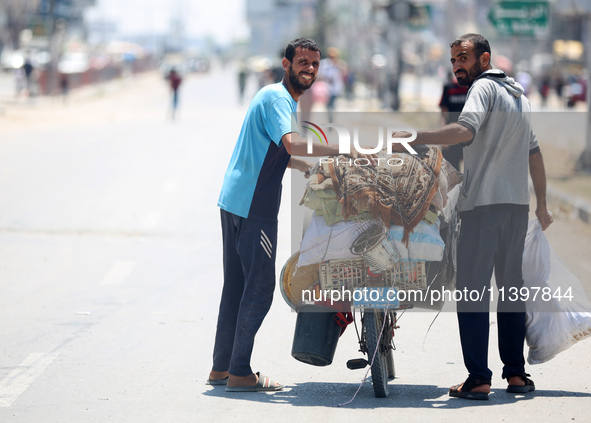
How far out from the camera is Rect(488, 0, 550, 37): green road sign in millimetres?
23844

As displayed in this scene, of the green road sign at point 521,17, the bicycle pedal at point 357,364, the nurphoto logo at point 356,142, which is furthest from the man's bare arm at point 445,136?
the green road sign at point 521,17

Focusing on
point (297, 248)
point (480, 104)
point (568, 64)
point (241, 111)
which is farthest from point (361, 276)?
point (568, 64)

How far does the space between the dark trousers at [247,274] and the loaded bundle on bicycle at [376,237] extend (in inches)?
7.7

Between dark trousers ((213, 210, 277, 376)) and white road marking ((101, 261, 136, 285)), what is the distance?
11.1 ft

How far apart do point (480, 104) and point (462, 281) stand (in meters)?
0.95

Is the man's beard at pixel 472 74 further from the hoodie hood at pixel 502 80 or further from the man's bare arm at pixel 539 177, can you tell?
the man's bare arm at pixel 539 177

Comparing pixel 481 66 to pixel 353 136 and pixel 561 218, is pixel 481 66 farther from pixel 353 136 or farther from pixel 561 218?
pixel 561 218

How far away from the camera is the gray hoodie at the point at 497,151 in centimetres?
523

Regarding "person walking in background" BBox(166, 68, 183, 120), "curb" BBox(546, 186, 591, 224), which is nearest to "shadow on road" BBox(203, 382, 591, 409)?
"curb" BBox(546, 186, 591, 224)

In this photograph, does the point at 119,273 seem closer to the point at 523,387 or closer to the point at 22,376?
the point at 22,376

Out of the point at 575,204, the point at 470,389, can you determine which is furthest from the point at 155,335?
the point at 575,204

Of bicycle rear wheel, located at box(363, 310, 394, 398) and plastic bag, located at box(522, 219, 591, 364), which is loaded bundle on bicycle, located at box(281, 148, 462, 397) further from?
plastic bag, located at box(522, 219, 591, 364)

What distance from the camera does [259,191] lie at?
17.3 feet

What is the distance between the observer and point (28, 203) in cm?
1361
